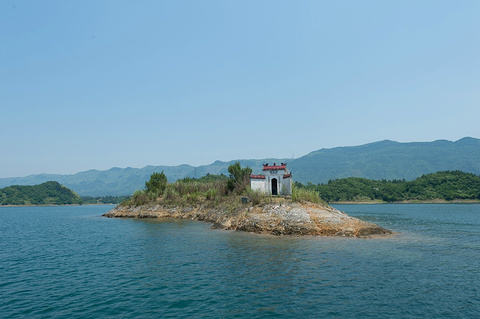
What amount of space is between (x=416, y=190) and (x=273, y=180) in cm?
14738

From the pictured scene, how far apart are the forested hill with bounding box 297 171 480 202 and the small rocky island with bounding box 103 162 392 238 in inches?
4291

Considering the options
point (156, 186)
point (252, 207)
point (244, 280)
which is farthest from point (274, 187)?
point (156, 186)

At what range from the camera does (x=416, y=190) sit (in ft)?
540

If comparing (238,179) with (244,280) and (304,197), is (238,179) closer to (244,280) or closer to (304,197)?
(304,197)

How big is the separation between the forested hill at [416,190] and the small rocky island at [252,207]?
109m

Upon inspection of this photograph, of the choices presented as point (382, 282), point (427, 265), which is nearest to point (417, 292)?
point (382, 282)

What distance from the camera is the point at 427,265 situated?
851 inches

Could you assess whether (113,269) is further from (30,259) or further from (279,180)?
(279,180)

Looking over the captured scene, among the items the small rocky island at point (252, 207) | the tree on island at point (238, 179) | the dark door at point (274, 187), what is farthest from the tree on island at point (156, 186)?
the dark door at point (274, 187)

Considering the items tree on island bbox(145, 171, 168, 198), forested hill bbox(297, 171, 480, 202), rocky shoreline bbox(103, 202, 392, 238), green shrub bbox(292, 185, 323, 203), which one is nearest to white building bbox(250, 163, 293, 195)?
green shrub bbox(292, 185, 323, 203)

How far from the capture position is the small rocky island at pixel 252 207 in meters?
Result: 37.0

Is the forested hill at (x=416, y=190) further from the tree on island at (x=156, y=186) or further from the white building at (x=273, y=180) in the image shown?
the white building at (x=273, y=180)

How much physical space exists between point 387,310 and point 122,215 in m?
67.8

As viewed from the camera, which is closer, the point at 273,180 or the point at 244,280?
the point at 244,280
